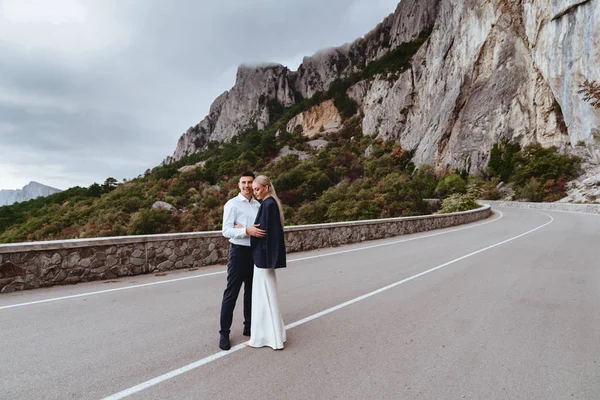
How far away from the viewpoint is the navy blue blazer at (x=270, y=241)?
352cm

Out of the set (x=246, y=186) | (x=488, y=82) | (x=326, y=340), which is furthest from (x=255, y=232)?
(x=488, y=82)

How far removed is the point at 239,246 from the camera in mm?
3783

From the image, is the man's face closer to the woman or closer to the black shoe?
the woman

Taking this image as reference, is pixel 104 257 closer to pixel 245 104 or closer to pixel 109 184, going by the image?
pixel 109 184

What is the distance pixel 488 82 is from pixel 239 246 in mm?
61424

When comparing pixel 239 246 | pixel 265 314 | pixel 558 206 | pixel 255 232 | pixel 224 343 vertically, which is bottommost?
pixel 558 206

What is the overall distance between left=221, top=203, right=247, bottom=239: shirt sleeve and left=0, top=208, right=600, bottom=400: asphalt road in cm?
117

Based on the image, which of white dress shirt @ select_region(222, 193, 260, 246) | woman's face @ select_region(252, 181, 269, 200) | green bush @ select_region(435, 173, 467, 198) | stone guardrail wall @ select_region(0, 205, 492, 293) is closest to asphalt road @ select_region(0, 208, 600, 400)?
stone guardrail wall @ select_region(0, 205, 492, 293)

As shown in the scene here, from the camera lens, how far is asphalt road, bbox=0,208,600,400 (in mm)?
2809

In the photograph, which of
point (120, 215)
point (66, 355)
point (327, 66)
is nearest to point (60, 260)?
point (66, 355)

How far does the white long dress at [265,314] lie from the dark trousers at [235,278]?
0.23 m

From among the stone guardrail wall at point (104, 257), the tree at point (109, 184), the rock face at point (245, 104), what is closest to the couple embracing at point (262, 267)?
the stone guardrail wall at point (104, 257)

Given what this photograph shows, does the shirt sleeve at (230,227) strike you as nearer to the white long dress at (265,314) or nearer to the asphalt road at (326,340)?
the white long dress at (265,314)

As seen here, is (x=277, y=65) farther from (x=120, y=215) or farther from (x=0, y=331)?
(x=0, y=331)
